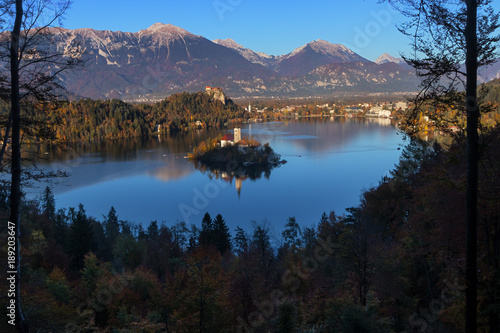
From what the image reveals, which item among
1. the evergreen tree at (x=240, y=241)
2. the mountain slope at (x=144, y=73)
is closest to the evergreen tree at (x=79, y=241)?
the evergreen tree at (x=240, y=241)

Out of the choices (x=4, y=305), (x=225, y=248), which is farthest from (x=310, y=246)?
(x=4, y=305)

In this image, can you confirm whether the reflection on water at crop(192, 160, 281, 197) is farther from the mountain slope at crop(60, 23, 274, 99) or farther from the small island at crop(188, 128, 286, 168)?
the mountain slope at crop(60, 23, 274, 99)

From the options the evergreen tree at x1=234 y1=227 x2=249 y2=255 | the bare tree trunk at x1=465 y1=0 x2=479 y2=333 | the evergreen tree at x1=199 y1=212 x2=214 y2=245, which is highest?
the bare tree trunk at x1=465 y1=0 x2=479 y2=333

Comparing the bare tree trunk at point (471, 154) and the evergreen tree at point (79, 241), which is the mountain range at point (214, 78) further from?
Result: the bare tree trunk at point (471, 154)

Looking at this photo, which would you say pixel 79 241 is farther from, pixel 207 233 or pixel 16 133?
pixel 16 133

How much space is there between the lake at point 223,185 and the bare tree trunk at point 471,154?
13032 millimetres

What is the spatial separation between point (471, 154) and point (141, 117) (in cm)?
6218

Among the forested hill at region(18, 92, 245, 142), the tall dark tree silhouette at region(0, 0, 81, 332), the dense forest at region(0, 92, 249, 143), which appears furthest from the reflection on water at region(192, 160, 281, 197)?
the tall dark tree silhouette at region(0, 0, 81, 332)

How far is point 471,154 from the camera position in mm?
2240

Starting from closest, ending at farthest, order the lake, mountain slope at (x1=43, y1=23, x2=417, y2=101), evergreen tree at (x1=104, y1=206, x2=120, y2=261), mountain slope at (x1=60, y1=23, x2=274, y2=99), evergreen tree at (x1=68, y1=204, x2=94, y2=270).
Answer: evergreen tree at (x1=68, y1=204, x2=94, y2=270) < evergreen tree at (x1=104, y1=206, x2=120, y2=261) < the lake < mountain slope at (x1=60, y1=23, x2=274, y2=99) < mountain slope at (x1=43, y1=23, x2=417, y2=101)

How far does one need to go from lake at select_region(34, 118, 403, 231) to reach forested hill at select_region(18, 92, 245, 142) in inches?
401

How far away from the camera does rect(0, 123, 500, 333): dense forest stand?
13.2ft

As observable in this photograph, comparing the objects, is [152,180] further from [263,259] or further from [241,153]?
[263,259]

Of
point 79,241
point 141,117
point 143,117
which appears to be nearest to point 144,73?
point 143,117
